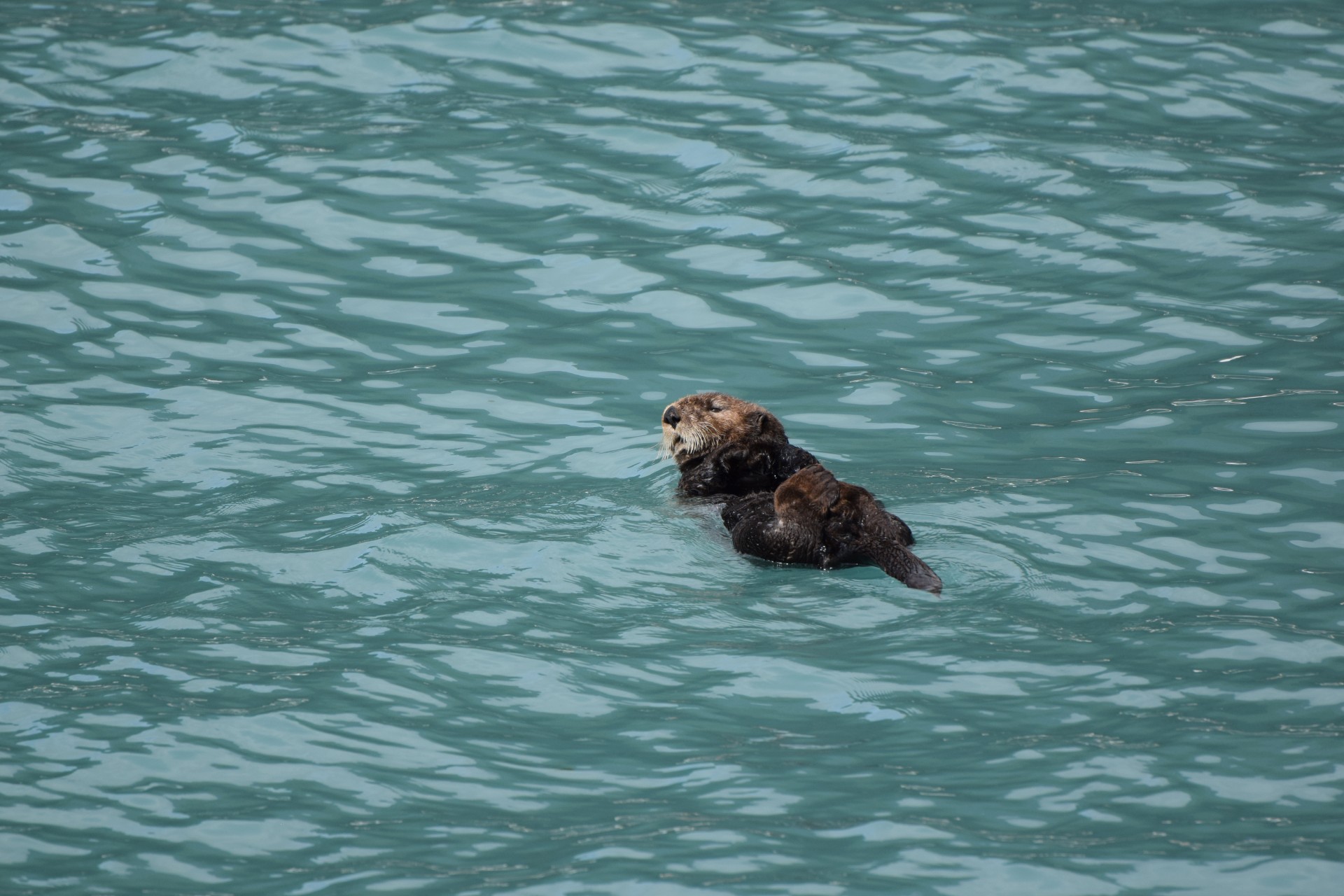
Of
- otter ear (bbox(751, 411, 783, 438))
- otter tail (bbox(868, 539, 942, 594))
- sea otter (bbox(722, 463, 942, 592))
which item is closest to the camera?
otter tail (bbox(868, 539, 942, 594))

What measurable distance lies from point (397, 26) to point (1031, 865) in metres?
8.40

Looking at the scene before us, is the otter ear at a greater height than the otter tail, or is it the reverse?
the otter ear

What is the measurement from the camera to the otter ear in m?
5.45

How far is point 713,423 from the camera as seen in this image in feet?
18.0

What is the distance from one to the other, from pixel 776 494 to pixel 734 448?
732mm

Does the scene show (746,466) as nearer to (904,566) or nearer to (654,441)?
(654,441)

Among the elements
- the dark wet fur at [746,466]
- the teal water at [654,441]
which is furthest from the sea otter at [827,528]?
the dark wet fur at [746,466]

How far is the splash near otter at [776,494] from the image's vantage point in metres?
4.58

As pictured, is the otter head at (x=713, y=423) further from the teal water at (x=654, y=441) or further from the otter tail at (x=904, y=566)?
the otter tail at (x=904, y=566)

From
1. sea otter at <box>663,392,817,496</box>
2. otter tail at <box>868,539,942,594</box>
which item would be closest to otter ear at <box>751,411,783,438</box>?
sea otter at <box>663,392,817,496</box>

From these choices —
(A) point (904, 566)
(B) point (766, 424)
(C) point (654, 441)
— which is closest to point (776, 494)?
(A) point (904, 566)

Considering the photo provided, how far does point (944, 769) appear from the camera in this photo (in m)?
3.64

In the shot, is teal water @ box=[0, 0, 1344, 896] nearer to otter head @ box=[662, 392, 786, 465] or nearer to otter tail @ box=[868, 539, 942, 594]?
otter tail @ box=[868, 539, 942, 594]

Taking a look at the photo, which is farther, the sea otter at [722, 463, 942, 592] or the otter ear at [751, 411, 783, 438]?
the otter ear at [751, 411, 783, 438]
